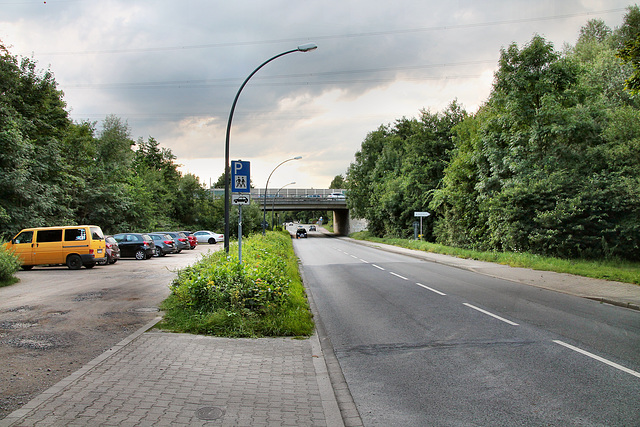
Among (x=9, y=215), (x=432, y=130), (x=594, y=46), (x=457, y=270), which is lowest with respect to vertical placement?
(x=457, y=270)

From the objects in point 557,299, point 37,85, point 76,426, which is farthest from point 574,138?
point 37,85

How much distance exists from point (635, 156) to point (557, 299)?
11765 mm

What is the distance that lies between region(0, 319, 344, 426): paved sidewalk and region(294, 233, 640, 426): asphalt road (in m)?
0.55

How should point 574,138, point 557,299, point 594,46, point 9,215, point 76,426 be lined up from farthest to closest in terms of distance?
point 594,46
point 9,215
point 574,138
point 557,299
point 76,426

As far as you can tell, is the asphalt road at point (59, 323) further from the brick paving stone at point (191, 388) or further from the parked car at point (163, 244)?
the parked car at point (163, 244)

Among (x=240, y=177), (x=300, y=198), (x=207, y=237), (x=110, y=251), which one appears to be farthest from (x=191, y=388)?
(x=300, y=198)

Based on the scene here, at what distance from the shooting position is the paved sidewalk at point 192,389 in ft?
12.1

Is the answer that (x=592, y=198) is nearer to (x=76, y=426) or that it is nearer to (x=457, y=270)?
(x=457, y=270)

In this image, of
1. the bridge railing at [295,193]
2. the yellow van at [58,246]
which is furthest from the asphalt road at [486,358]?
the bridge railing at [295,193]

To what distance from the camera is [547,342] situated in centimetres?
639

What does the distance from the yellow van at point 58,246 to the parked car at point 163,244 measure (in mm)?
9686

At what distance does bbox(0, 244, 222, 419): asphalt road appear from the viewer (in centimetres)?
480

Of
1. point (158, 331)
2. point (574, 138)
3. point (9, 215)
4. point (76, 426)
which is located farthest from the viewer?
point (9, 215)

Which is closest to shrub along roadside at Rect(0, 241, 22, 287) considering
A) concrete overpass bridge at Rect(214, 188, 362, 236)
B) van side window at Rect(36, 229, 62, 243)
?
van side window at Rect(36, 229, 62, 243)
